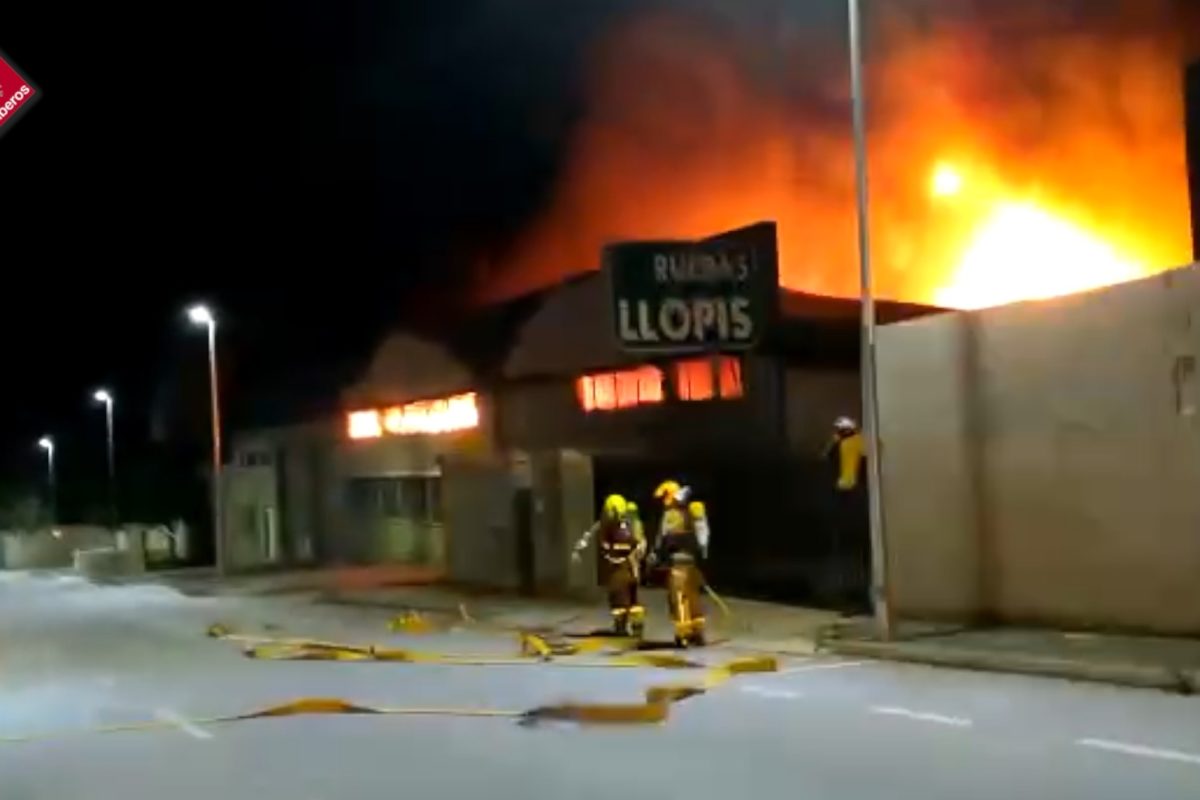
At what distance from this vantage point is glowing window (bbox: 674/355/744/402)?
2589cm

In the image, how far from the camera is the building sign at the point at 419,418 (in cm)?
3309

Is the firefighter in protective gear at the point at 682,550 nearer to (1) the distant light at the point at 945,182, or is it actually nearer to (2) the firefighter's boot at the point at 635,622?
(2) the firefighter's boot at the point at 635,622

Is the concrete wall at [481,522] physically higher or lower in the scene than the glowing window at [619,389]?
lower

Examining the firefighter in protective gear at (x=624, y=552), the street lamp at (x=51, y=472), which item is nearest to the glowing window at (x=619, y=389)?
the firefighter in protective gear at (x=624, y=552)

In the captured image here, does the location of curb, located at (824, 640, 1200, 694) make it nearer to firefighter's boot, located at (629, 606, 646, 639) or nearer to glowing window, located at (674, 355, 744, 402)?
firefighter's boot, located at (629, 606, 646, 639)

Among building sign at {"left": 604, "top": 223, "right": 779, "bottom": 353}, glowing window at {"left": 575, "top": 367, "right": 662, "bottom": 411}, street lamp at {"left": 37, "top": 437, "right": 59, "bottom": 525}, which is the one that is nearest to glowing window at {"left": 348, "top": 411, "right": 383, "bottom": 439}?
glowing window at {"left": 575, "top": 367, "right": 662, "bottom": 411}

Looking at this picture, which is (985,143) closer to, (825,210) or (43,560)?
(825,210)

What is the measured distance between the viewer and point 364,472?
38.8 metres

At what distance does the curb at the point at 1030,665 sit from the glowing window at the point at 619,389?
44.4 ft

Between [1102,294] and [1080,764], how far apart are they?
644 centimetres

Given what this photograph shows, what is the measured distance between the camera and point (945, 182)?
1142 inches

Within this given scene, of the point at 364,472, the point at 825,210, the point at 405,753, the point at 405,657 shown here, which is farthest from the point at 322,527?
the point at 405,753

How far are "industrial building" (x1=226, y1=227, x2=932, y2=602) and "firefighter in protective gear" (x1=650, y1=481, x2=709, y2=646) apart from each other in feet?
Answer: 14.6

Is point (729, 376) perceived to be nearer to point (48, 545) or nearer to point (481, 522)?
point (481, 522)
